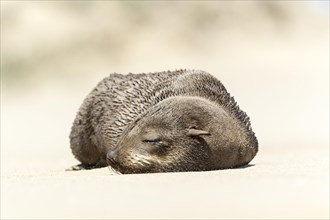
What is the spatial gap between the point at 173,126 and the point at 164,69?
34.2m

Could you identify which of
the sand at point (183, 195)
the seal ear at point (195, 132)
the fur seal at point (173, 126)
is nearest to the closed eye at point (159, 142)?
the fur seal at point (173, 126)

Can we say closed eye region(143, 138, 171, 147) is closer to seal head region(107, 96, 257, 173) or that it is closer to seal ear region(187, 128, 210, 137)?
seal head region(107, 96, 257, 173)

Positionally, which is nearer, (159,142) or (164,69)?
(159,142)

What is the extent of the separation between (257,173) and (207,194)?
1.61 m

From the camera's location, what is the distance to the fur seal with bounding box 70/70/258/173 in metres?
8.86

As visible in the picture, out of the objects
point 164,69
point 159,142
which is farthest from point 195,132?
point 164,69

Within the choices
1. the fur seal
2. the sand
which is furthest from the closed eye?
the sand

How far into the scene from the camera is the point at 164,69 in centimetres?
4306

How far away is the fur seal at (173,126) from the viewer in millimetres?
8859

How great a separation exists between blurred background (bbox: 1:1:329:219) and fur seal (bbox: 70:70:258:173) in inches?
13.7

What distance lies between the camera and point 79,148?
11695 mm

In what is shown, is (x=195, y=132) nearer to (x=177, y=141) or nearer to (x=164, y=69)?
(x=177, y=141)

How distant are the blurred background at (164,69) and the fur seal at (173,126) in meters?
0.35

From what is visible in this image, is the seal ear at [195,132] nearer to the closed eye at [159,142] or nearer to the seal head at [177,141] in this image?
the seal head at [177,141]
